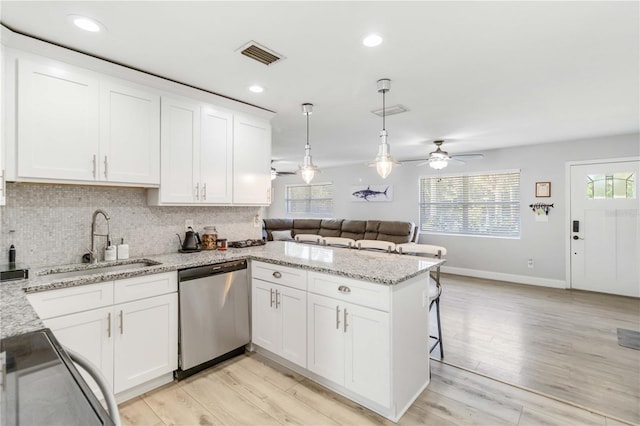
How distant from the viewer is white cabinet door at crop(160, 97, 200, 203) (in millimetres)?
2701

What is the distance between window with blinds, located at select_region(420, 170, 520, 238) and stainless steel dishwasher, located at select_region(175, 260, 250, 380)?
4902mm

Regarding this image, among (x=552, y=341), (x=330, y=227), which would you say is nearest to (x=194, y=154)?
(x=552, y=341)

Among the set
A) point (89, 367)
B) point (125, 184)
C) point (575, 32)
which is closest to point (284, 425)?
point (89, 367)

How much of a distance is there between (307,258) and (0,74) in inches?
91.4

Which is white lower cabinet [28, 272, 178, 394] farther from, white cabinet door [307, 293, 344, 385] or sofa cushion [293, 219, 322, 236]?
sofa cushion [293, 219, 322, 236]

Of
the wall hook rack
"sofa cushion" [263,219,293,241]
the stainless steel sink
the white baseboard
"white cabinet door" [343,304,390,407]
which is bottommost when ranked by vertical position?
the white baseboard

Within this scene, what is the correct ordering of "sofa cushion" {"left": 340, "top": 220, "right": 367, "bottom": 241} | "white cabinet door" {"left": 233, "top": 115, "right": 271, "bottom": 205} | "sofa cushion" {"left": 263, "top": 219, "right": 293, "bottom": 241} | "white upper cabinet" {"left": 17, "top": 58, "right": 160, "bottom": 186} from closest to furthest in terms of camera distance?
"white upper cabinet" {"left": 17, "top": 58, "right": 160, "bottom": 186} → "white cabinet door" {"left": 233, "top": 115, "right": 271, "bottom": 205} → "sofa cushion" {"left": 340, "top": 220, "right": 367, "bottom": 241} → "sofa cushion" {"left": 263, "top": 219, "right": 293, "bottom": 241}

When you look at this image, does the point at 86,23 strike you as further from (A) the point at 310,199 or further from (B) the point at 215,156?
(A) the point at 310,199

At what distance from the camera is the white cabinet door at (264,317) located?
2.69 meters

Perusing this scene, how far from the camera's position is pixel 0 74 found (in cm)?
190

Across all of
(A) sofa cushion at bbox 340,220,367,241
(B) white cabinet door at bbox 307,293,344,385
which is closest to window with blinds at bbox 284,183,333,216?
(A) sofa cushion at bbox 340,220,367,241

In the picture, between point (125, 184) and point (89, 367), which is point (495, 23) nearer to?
point (89, 367)

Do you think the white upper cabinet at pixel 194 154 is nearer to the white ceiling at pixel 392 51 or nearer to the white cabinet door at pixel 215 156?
the white cabinet door at pixel 215 156

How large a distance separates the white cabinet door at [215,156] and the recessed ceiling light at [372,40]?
5.41ft
